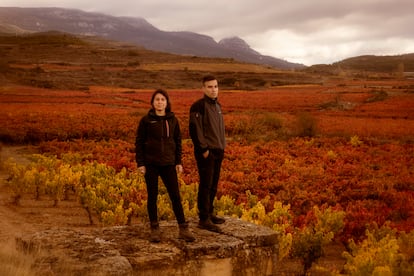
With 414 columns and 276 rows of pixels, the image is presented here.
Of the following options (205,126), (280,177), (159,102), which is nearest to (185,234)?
(205,126)

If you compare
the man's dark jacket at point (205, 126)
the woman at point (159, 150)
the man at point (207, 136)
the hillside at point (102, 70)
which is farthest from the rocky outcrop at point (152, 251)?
the hillside at point (102, 70)

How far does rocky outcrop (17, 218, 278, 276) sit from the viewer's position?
517cm

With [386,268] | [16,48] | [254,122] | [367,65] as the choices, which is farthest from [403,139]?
[367,65]

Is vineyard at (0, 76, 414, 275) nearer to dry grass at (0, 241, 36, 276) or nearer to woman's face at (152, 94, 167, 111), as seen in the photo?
woman's face at (152, 94, 167, 111)

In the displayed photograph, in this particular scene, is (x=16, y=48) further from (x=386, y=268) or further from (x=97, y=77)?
(x=386, y=268)

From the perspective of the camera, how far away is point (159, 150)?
5.98m

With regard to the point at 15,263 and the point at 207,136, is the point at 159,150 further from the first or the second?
the point at 15,263

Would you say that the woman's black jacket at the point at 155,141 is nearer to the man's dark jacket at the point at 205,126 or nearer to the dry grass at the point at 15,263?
the man's dark jacket at the point at 205,126

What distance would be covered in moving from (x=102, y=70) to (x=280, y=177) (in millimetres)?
60261

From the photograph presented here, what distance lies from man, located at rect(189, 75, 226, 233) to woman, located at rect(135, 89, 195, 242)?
0.29m

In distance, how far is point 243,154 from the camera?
56.0ft

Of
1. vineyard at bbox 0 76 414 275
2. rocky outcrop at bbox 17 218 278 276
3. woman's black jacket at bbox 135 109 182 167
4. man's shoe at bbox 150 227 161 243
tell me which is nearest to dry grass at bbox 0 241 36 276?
rocky outcrop at bbox 17 218 278 276

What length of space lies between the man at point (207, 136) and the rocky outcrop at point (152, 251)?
0.50 meters

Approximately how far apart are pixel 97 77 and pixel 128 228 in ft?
196
